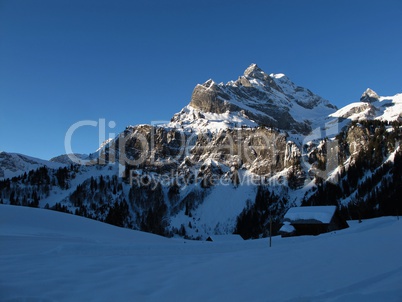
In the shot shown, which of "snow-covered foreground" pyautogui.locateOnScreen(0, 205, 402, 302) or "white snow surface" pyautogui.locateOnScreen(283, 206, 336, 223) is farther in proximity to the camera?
"white snow surface" pyautogui.locateOnScreen(283, 206, 336, 223)

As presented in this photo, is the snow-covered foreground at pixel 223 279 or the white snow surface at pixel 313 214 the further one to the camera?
the white snow surface at pixel 313 214

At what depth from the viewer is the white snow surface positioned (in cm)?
5922

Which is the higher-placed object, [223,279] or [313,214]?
[223,279]

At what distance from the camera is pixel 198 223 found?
180 m

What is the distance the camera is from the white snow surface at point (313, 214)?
59225 mm

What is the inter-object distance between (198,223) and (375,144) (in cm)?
9460

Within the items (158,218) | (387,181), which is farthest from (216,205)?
(387,181)

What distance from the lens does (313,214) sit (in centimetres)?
6062

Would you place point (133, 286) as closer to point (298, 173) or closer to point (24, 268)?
point (24, 268)

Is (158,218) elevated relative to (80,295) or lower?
lower

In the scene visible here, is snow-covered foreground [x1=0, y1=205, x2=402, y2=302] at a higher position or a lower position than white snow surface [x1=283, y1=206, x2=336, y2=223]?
higher

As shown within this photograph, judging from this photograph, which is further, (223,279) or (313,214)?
(313,214)

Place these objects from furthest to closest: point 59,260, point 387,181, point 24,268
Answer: point 387,181 < point 59,260 < point 24,268

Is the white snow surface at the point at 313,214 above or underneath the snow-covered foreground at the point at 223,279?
underneath
